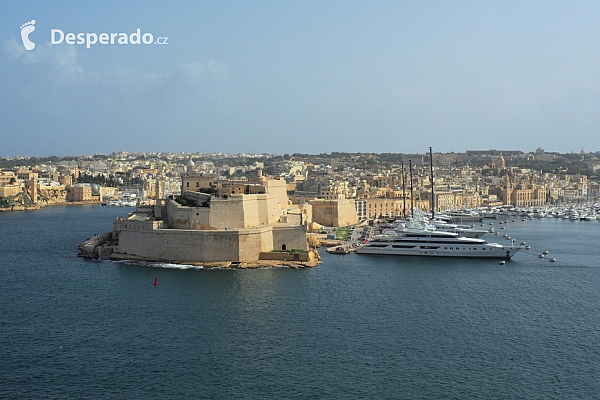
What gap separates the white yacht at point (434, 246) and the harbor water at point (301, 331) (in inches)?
54.1

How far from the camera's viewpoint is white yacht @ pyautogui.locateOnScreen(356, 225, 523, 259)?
65.4 feet

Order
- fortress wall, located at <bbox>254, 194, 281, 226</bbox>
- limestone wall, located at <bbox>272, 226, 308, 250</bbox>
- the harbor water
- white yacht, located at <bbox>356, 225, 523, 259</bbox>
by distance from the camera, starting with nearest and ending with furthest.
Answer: the harbor water < limestone wall, located at <bbox>272, 226, 308, 250</bbox> < white yacht, located at <bbox>356, 225, 523, 259</bbox> < fortress wall, located at <bbox>254, 194, 281, 226</bbox>

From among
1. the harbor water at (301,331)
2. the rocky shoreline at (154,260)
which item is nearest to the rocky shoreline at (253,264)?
the rocky shoreline at (154,260)

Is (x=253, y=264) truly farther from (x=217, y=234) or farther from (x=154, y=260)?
(x=154, y=260)

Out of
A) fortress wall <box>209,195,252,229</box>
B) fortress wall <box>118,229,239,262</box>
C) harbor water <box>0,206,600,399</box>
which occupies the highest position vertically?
fortress wall <box>209,195,252,229</box>

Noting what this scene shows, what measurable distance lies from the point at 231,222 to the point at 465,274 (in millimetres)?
6223

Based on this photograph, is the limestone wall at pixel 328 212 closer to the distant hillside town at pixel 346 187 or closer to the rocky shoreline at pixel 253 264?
the distant hillside town at pixel 346 187

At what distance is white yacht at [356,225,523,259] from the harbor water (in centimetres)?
137

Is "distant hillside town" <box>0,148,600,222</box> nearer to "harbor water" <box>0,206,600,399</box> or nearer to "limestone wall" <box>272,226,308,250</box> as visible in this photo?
"limestone wall" <box>272,226,308,250</box>

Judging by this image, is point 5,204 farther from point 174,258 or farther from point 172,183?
point 174,258

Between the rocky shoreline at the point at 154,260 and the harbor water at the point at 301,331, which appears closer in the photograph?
the harbor water at the point at 301,331

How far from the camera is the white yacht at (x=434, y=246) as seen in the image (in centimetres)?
1994

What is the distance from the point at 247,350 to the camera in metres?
10.8

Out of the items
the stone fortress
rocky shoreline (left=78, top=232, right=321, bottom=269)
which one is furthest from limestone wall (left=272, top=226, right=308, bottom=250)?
rocky shoreline (left=78, top=232, right=321, bottom=269)
